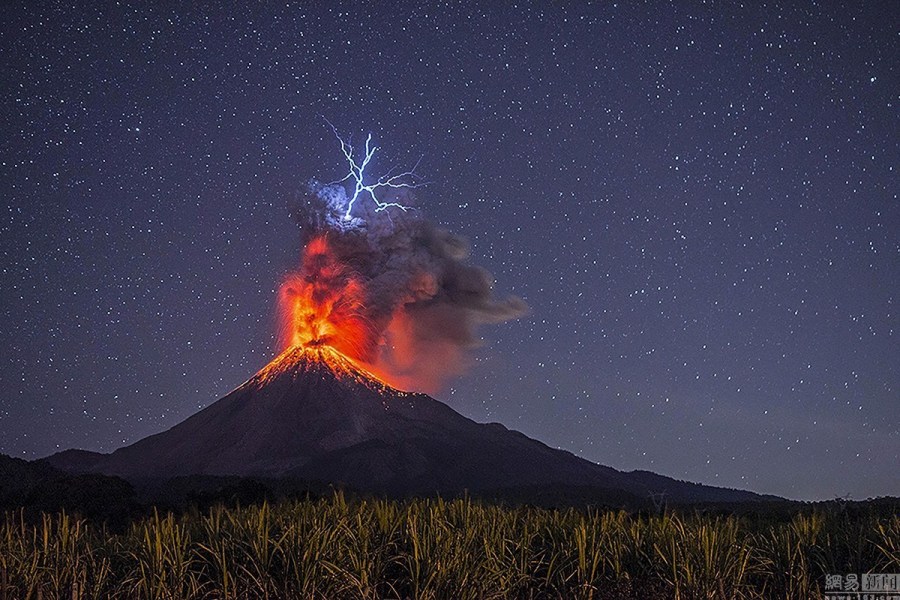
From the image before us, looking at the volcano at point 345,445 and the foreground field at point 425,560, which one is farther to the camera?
the volcano at point 345,445

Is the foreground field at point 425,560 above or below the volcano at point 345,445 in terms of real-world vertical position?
below

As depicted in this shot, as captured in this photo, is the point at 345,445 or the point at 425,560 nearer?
the point at 425,560

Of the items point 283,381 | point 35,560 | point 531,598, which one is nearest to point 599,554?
point 531,598

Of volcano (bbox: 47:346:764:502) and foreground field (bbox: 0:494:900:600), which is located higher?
volcano (bbox: 47:346:764:502)

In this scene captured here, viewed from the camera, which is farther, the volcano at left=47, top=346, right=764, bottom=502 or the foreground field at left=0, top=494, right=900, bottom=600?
the volcano at left=47, top=346, right=764, bottom=502
